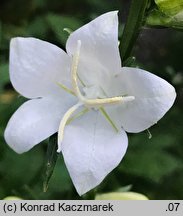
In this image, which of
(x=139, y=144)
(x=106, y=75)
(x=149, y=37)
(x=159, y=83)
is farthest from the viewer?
(x=149, y=37)

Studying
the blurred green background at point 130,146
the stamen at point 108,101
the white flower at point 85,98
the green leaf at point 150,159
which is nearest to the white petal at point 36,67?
the white flower at point 85,98

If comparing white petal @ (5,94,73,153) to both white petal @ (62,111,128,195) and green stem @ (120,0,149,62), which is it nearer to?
white petal @ (62,111,128,195)

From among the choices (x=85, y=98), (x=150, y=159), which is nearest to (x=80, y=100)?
(x=85, y=98)

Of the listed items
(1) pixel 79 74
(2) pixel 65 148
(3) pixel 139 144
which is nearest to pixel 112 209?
(2) pixel 65 148

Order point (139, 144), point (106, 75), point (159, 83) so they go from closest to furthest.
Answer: point (159, 83) → point (106, 75) → point (139, 144)

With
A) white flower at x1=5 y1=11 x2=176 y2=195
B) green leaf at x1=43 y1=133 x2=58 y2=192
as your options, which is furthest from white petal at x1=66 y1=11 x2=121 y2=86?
green leaf at x1=43 y1=133 x2=58 y2=192

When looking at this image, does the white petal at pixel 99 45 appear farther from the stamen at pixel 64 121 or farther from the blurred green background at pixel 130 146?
the blurred green background at pixel 130 146

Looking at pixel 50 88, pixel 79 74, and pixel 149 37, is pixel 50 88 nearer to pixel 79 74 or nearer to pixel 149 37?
pixel 79 74
